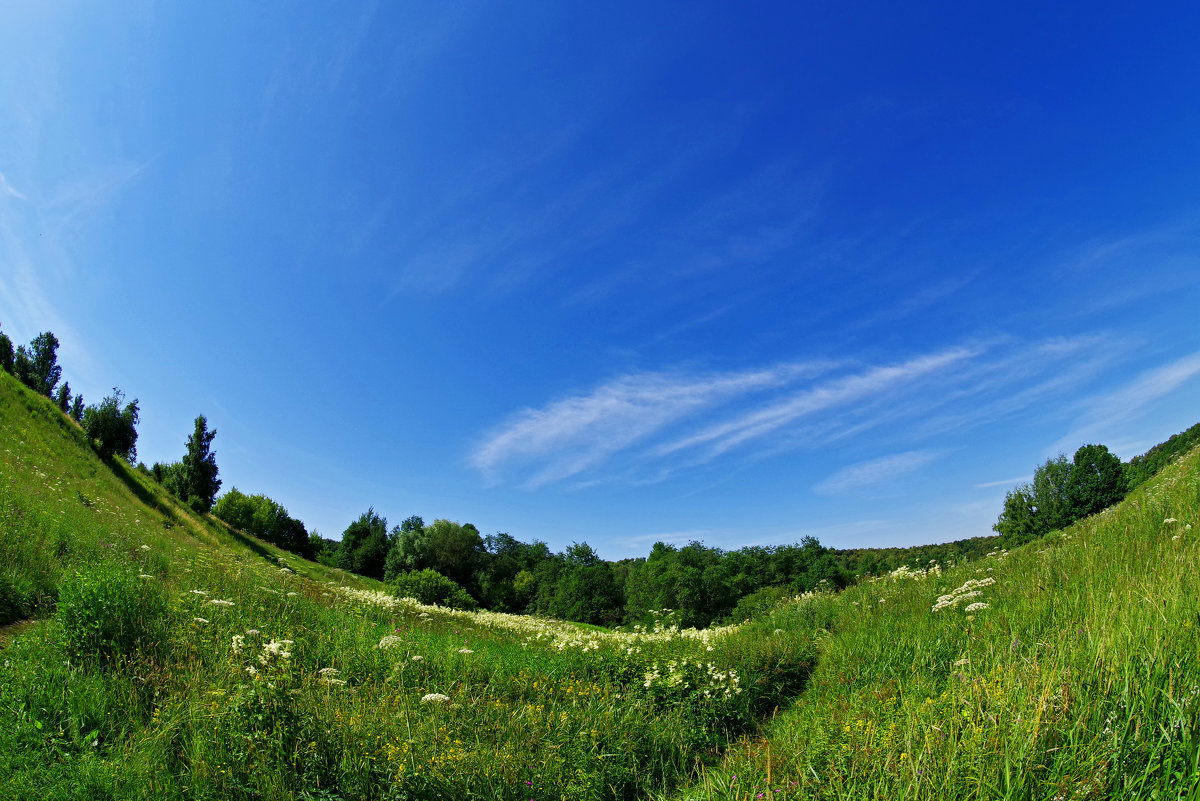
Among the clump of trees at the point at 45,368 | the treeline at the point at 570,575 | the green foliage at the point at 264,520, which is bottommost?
the treeline at the point at 570,575

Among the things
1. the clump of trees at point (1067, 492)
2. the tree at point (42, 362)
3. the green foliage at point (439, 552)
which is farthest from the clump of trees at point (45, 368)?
the clump of trees at point (1067, 492)

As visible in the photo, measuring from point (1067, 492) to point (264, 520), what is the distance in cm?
8505

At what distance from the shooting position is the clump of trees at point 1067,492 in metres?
43.6

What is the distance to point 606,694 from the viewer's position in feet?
21.4

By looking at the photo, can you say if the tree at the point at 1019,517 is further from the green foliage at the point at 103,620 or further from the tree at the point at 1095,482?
the green foliage at the point at 103,620

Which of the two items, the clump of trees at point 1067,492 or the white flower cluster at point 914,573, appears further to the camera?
the clump of trees at point 1067,492

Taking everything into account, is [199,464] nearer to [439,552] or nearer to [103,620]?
[439,552]

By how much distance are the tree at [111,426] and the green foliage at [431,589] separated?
1459 centimetres

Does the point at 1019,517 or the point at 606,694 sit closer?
the point at 606,694

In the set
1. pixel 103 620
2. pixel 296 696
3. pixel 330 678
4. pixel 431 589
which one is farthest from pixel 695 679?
pixel 431 589

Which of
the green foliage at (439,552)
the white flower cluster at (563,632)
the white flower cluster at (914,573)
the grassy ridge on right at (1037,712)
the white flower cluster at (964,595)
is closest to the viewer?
the grassy ridge on right at (1037,712)

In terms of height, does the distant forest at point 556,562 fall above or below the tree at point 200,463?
below

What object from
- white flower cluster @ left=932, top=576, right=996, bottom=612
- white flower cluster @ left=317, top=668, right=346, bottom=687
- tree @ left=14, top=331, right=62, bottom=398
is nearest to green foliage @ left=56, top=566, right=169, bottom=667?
white flower cluster @ left=317, top=668, right=346, bottom=687

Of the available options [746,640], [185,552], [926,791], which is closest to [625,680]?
[746,640]
